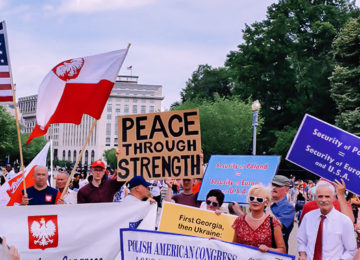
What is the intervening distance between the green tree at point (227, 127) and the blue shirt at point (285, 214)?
140ft

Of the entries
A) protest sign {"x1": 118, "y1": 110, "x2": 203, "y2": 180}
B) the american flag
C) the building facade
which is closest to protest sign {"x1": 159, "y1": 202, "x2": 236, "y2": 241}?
protest sign {"x1": 118, "y1": 110, "x2": 203, "y2": 180}

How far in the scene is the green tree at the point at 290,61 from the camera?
4556 centimetres

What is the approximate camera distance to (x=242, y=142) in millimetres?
49688

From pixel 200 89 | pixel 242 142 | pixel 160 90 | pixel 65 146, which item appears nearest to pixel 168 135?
pixel 242 142

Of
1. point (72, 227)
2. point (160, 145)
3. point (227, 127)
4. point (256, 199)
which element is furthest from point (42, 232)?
point (227, 127)

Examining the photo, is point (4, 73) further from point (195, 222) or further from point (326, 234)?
point (326, 234)

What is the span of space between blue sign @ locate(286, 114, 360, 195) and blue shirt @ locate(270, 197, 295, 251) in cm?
Result: 54

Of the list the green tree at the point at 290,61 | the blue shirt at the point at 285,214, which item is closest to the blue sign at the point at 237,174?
the blue shirt at the point at 285,214

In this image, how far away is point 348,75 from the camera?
35312 millimetres

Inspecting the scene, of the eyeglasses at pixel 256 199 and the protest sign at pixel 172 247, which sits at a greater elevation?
the eyeglasses at pixel 256 199

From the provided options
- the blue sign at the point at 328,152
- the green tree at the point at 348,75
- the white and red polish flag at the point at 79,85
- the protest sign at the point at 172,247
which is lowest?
the protest sign at the point at 172,247

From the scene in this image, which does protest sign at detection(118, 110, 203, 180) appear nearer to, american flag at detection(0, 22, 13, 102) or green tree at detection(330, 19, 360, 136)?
american flag at detection(0, 22, 13, 102)

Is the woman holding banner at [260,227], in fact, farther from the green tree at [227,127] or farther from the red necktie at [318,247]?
the green tree at [227,127]

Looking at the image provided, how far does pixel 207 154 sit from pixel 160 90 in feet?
404
